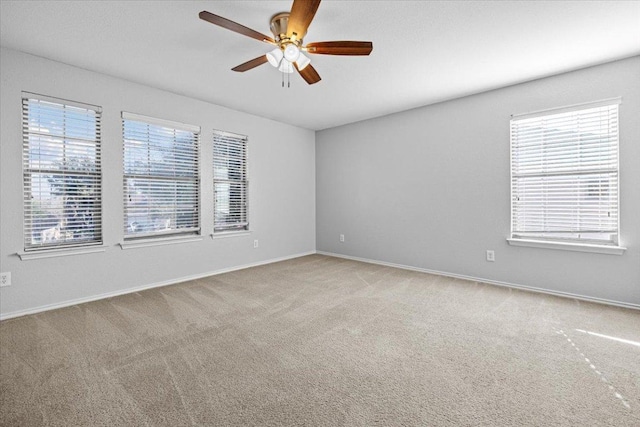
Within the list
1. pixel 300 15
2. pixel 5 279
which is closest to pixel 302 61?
pixel 300 15

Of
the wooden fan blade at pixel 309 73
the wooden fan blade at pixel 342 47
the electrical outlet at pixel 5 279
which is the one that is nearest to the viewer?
the wooden fan blade at pixel 342 47

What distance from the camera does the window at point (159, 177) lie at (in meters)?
3.61

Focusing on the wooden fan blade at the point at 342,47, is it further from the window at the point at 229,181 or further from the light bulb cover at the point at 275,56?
the window at the point at 229,181

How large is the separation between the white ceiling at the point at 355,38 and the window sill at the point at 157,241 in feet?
6.53

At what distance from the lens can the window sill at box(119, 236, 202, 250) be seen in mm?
3552

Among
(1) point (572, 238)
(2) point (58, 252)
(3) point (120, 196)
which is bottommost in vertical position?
(2) point (58, 252)

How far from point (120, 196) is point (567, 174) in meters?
5.30

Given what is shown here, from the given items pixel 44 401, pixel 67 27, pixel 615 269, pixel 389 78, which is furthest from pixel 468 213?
pixel 67 27

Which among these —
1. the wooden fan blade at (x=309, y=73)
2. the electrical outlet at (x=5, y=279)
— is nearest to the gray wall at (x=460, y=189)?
the wooden fan blade at (x=309, y=73)

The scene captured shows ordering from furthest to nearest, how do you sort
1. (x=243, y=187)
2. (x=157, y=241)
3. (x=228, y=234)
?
1. (x=243, y=187)
2. (x=228, y=234)
3. (x=157, y=241)

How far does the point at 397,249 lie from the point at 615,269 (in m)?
2.56

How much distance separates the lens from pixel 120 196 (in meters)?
3.49

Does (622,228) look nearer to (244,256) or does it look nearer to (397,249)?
(397,249)

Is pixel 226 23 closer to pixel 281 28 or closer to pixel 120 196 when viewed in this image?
pixel 281 28
